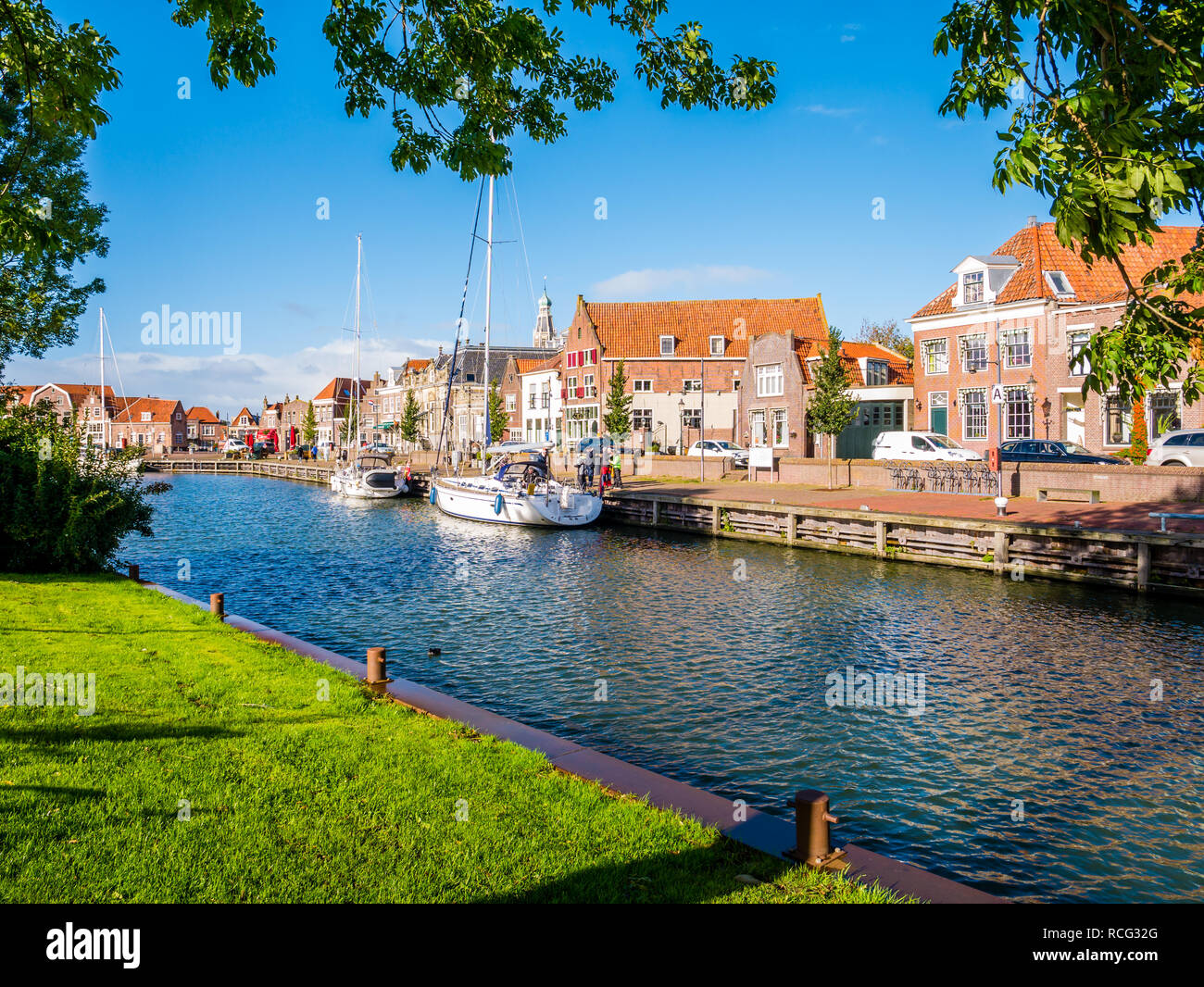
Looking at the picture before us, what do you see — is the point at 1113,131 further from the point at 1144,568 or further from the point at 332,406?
the point at 332,406

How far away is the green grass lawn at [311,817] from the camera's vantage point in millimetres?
5613

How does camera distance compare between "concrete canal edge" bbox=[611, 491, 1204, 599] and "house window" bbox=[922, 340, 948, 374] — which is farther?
"house window" bbox=[922, 340, 948, 374]

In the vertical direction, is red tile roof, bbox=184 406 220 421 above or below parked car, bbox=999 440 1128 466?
above

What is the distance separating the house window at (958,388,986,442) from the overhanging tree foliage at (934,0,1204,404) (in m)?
42.2

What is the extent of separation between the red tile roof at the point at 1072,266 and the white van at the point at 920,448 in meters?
9.06

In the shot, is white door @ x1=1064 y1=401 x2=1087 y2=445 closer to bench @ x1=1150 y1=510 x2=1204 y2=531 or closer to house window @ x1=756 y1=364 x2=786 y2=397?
bench @ x1=1150 y1=510 x2=1204 y2=531

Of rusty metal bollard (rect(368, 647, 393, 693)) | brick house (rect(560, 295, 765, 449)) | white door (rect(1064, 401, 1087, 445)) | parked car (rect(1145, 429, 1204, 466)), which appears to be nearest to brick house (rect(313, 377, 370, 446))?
brick house (rect(560, 295, 765, 449))

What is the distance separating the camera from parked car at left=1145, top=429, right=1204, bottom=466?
3106 cm

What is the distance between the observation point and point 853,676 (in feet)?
50.8

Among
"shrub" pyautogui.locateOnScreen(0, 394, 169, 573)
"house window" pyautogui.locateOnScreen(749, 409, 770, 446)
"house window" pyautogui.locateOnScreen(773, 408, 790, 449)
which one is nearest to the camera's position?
"shrub" pyautogui.locateOnScreen(0, 394, 169, 573)

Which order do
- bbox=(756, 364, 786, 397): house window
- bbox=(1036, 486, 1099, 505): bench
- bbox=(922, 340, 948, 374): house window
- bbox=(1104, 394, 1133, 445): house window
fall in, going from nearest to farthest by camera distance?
bbox=(1036, 486, 1099, 505): bench < bbox=(1104, 394, 1133, 445): house window < bbox=(922, 340, 948, 374): house window < bbox=(756, 364, 786, 397): house window

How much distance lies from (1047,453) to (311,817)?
123ft
